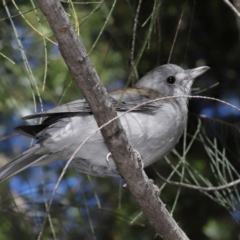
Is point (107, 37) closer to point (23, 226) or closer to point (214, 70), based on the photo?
point (214, 70)

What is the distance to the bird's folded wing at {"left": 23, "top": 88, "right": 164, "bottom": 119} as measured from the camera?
2.24 m

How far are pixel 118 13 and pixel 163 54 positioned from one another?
294mm

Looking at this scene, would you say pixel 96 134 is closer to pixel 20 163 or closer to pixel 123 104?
pixel 123 104

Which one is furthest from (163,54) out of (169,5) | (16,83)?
(16,83)

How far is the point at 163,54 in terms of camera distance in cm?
319

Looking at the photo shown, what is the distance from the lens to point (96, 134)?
2.38 meters

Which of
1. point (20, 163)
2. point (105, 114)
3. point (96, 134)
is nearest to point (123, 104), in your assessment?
point (96, 134)

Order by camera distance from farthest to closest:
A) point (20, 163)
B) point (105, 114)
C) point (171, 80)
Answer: point (171, 80) < point (20, 163) < point (105, 114)

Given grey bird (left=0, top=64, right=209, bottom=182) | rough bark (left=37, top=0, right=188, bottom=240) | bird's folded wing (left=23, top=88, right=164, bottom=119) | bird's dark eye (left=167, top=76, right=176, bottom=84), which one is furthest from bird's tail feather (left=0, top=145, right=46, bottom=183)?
bird's dark eye (left=167, top=76, right=176, bottom=84)

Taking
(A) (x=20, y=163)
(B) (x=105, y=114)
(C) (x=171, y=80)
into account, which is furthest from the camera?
(C) (x=171, y=80)

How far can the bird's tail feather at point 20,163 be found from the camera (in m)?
2.26

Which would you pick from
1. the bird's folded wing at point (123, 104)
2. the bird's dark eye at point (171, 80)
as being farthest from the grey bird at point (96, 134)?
the bird's dark eye at point (171, 80)

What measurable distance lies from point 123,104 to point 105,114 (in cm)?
71

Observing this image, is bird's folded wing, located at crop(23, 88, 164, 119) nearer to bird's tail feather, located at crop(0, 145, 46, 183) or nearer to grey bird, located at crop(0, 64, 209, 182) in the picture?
grey bird, located at crop(0, 64, 209, 182)
